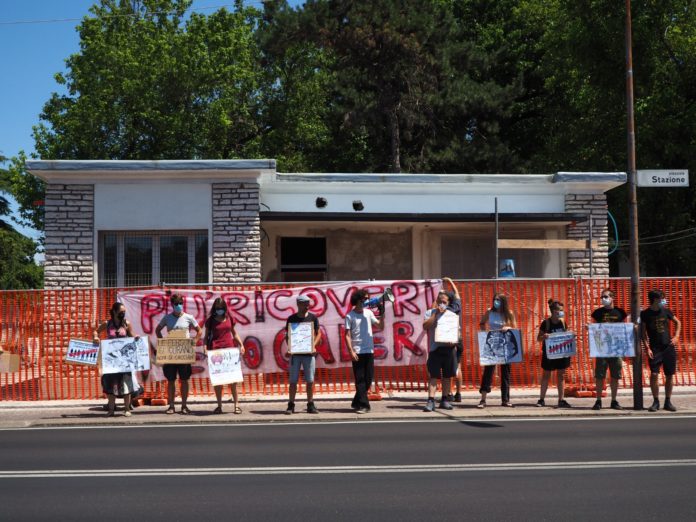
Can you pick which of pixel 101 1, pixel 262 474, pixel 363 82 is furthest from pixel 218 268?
pixel 101 1

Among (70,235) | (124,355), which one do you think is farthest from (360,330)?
(70,235)

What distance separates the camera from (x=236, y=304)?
45.8 feet

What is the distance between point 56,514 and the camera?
6348 mm

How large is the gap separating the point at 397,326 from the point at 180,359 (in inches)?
151

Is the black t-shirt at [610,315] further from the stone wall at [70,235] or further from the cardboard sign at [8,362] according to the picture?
→ the stone wall at [70,235]

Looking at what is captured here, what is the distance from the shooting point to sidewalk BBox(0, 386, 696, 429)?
1182 centimetres

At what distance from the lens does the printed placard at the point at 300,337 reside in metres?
12.4

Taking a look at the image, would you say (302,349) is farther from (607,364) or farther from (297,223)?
(297,223)

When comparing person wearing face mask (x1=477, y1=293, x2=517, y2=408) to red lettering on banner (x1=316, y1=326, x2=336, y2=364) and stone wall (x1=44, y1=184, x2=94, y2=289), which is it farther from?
stone wall (x1=44, y1=184, x2=94, y2=289)

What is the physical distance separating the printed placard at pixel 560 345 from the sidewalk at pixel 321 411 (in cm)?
83

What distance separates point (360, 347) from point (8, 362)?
578 centimetres

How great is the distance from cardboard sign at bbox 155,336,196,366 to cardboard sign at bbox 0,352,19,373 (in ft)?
8.29

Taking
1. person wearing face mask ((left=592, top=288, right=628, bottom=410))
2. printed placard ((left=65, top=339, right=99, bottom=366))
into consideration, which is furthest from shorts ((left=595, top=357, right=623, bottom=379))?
printed placard ((left=65, top=339, right=99, bottom=366))

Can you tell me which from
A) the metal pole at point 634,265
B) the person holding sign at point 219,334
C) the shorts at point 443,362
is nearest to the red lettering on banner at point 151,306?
the person holding sign at point 219,334
